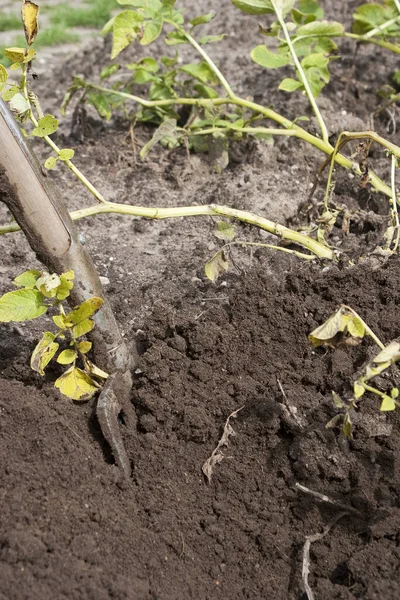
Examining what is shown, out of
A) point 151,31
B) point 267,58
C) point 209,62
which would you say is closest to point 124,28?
point 151,31

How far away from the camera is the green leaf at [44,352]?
2107mm

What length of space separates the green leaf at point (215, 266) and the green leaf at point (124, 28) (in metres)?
1.14

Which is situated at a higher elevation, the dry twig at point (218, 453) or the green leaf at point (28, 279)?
the green leaf at point (28, 279)

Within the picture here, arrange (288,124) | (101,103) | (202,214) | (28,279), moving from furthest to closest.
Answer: (101,103)
(288,124)
(202,214)
(28,279)

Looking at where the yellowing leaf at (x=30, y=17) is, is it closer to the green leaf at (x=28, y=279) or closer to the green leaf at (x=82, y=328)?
the green leaf at (x=28, y=279)

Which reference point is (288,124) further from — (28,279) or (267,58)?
(28,279)

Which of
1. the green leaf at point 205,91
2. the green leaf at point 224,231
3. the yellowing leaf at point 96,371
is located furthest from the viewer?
the green leaf at point 205,91

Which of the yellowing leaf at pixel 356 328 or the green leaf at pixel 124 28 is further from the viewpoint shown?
the green leaf at pixel 124 28

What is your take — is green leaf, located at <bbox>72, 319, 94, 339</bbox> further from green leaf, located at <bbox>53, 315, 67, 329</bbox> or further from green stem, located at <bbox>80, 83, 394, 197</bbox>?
green stem, located at <bbox>80, 83, 394, 197</bbox>

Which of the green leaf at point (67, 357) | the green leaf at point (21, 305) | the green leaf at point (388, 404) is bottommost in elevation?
the green leaf at point (388, 404)

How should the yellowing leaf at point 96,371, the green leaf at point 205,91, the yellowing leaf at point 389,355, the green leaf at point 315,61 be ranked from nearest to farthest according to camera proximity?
the yellowing leaf at point 389,355 < the yellowing leaf at point 96,371 < the green leaf at point 315,61 < the green leaf at point 205,91

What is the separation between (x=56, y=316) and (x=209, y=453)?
2.04 ft

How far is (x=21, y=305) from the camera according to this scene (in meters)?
2.05

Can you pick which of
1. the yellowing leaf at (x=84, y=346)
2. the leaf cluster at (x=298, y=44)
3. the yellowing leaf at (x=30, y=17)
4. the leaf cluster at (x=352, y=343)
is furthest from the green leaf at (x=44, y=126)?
the leaf cluster at (x=298, y=44)
